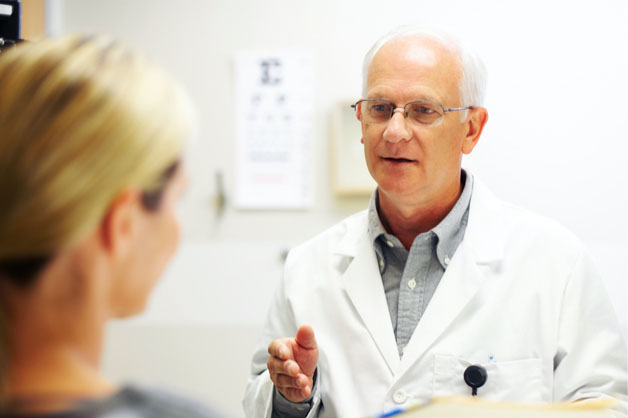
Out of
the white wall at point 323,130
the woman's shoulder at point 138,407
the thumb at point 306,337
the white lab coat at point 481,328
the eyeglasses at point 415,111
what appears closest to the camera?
the woman's shoulder at point 138,407

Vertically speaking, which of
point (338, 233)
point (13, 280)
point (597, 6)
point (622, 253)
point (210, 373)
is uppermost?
point (597, 6)

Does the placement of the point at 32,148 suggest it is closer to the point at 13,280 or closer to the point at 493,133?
the point at 13,280

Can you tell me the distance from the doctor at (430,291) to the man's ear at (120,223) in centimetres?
58

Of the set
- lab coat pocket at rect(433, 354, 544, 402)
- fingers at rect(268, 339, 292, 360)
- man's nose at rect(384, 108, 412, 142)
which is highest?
man's nose at rect(384, 108, 412, 142)

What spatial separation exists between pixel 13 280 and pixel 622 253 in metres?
2.15

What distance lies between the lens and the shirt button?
121cm

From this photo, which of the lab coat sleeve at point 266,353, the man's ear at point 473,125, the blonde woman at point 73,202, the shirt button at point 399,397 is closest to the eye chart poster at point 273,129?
the lab coat sleeve at point 266,353

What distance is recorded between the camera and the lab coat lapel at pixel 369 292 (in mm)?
1262

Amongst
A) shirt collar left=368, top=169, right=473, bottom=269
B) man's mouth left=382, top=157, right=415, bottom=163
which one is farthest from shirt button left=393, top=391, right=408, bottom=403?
man's mouth left=382, top=157, right=415, bottom=163

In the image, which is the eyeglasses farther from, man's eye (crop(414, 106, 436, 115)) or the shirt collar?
the shirt collar

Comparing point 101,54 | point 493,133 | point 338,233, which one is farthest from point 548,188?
point 101,54

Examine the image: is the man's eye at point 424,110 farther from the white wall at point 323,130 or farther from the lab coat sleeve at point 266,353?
the white wall at point 323,130

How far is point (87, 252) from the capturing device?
56 cm

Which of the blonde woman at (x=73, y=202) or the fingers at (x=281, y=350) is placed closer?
the blonde woman at (x=73, y=202)
